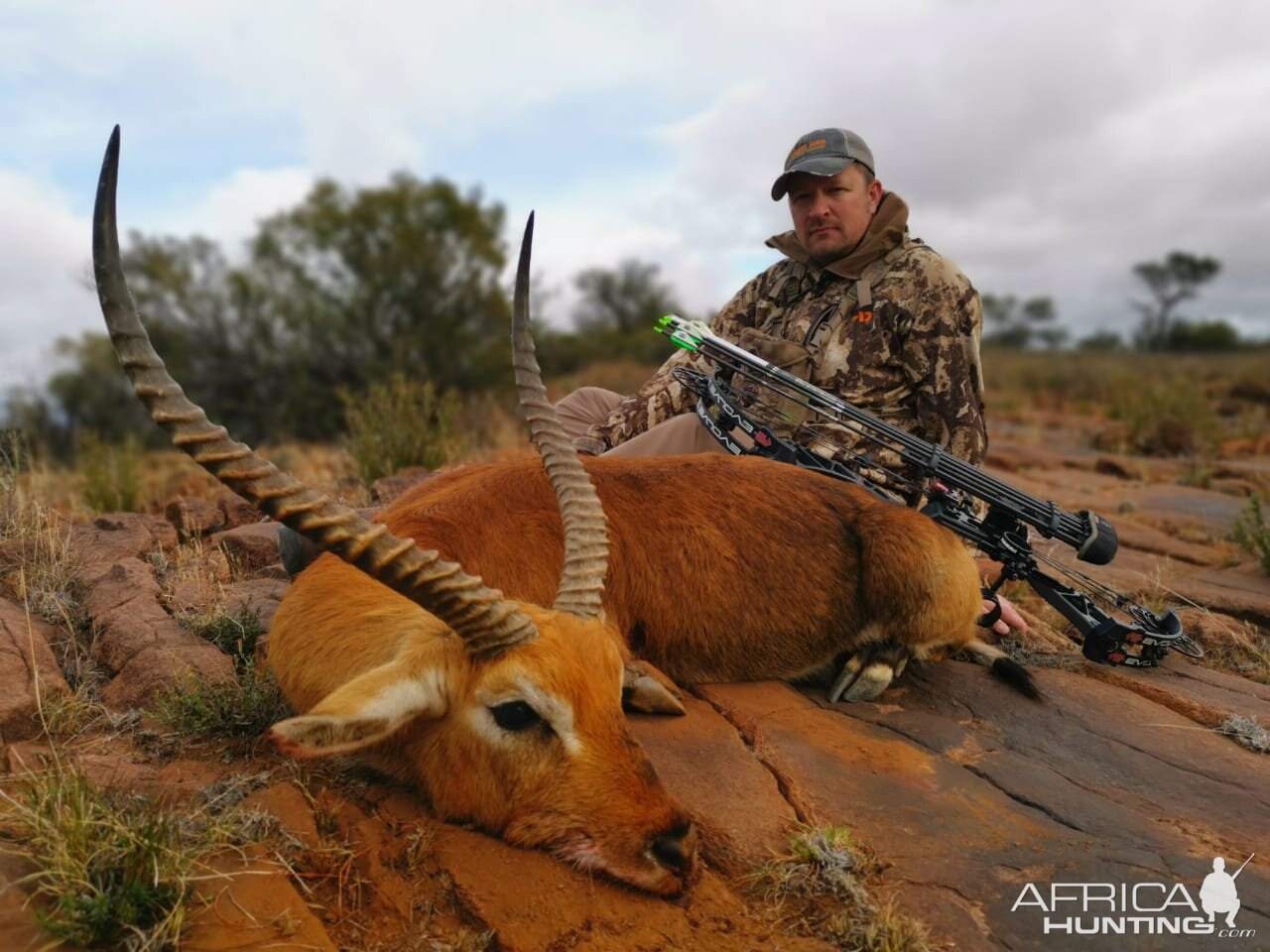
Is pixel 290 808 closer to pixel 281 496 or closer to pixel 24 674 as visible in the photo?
pixel 281 496

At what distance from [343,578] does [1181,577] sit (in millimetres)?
6150

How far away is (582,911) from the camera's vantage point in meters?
2.50

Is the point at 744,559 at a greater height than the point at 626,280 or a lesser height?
lesser

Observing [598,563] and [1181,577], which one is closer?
[598,563]

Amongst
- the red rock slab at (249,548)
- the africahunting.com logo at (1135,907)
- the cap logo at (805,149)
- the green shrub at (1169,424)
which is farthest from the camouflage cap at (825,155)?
the green shrub at (1169,424)

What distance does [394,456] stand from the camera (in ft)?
27.7

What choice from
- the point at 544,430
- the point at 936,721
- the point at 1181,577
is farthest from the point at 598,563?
the point at 1181,577

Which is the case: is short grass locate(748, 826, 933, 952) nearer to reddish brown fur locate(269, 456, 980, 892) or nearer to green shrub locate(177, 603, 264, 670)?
reddish brown fur locate(269, 456, 980, 892)

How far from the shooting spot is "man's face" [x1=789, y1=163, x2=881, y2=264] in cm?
558

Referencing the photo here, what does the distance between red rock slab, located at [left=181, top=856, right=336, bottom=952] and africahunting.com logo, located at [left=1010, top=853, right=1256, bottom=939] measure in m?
1.97

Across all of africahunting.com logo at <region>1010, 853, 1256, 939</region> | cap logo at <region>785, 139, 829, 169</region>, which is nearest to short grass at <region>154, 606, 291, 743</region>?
africahunting.com logo at <region>1010, 853, 1256, 939</region>

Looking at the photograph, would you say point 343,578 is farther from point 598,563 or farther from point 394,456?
point 394,456

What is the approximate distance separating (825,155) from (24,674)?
16.0ft

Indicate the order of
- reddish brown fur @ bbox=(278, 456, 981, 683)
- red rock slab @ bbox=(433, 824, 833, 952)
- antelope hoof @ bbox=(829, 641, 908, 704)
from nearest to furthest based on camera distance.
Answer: red rock slab @ bbox=(433, 824, 833, 952) → reddish brown fur @ bbox=(278, 456, 981, 683) → antelope hoof @ bbox=(829, 641, 908, 704)
